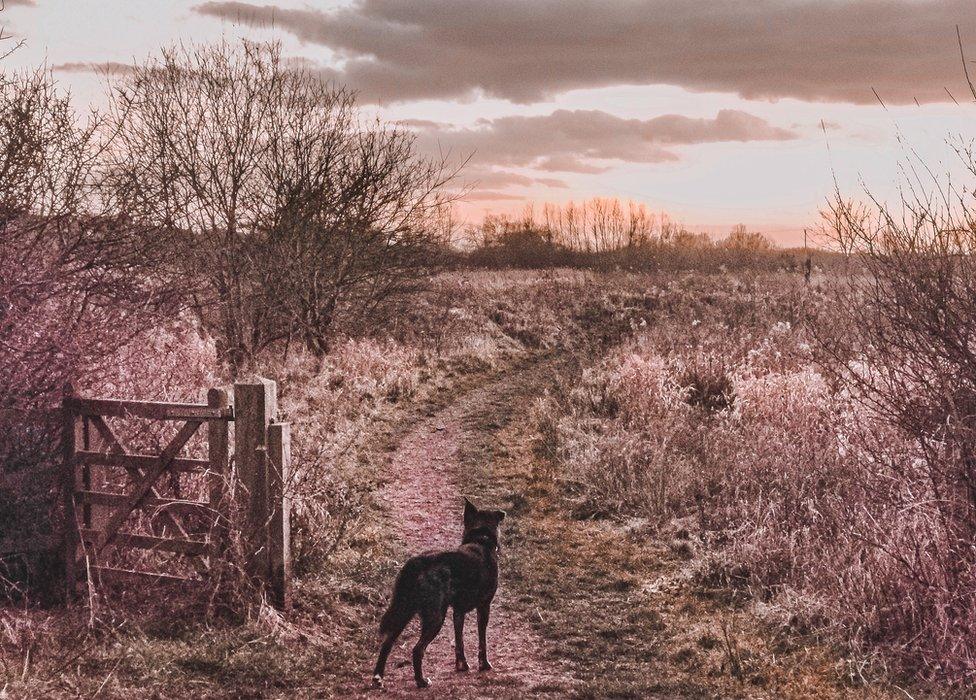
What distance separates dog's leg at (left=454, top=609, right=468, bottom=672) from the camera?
516cm

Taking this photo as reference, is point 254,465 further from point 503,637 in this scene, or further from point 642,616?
point 642,616

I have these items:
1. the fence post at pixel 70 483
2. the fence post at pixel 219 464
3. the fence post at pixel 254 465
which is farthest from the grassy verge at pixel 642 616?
the fence post at pixel 70 483

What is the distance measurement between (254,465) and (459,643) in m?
2.02

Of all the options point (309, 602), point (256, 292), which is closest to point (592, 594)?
point (309, 602)

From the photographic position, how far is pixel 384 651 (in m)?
4.83

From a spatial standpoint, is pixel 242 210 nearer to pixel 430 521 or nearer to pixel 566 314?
pixel 430 521

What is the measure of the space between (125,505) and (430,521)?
3532mm

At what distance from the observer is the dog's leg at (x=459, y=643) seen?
516cm

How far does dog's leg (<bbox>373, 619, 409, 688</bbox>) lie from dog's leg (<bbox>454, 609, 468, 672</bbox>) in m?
0.45

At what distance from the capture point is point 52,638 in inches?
214

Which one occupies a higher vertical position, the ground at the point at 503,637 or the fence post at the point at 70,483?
the fence post at the point at 70,483

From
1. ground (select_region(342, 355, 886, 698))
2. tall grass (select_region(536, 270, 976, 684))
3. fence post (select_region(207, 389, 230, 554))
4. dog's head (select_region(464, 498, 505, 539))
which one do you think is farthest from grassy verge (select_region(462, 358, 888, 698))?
fence post (select_region(207, 389, 230, 554))

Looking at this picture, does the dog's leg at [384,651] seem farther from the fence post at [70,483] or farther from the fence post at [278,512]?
the fence post at [70,483]

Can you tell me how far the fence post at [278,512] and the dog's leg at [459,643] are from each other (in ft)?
5.04
